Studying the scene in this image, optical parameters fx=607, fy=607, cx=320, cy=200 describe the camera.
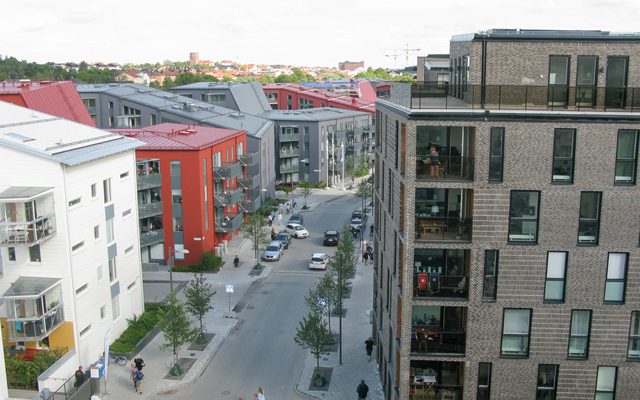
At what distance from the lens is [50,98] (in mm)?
54719

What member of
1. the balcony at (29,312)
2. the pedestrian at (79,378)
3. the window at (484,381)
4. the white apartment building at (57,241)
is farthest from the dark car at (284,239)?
the window at (484,381)

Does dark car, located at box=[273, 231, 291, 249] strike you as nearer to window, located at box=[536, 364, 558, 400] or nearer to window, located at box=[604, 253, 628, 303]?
window, located at box=[536, 364, 558, 400]

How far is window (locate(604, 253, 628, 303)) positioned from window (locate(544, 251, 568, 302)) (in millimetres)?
1517

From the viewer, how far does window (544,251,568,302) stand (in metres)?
21.5

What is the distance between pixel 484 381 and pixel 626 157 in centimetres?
951

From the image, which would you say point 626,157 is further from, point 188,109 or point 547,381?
point 188,109

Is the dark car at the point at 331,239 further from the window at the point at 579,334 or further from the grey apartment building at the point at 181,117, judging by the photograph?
the window at the point at 579,334

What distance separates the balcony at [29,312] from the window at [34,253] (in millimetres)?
1333

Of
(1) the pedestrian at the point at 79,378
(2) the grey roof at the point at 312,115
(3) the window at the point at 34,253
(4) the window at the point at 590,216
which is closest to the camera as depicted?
(4) the window at the point at 590,216

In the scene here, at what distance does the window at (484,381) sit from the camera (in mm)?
22562

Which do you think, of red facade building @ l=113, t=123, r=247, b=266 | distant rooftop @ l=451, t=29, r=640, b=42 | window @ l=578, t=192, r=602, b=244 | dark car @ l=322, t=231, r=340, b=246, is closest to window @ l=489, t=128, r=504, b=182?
window @ l=578, t=192, r=602, b=244

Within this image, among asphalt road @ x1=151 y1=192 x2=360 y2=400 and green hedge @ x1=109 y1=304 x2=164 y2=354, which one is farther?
green hedge @ x1=109 y1=304 x2=164 y2=354

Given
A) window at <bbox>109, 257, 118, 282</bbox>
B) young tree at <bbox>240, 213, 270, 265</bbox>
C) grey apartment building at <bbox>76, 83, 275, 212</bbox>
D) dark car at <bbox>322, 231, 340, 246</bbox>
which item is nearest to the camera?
window at <bbox>109, 257, 118, 282</bbox>

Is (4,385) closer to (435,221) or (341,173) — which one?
(435,221)
